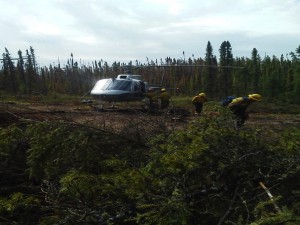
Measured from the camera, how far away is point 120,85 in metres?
17.2

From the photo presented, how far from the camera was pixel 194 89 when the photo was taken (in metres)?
67.8

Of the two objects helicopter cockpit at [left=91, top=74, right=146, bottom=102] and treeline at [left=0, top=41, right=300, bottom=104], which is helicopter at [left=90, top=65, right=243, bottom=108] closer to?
helicopter cockpit at [left=91, top=74, right=146, bottom=102]

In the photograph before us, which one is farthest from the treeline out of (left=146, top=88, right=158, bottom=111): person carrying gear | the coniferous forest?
the coniferous forest

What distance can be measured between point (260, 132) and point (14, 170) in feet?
9.06

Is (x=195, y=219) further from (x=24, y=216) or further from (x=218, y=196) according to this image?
(x=24, y=216)

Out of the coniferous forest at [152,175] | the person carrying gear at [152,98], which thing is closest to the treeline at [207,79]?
the person carrying gear at [152,98]

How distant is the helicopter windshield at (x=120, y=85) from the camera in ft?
56.0

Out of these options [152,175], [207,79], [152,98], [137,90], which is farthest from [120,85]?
[207,79]

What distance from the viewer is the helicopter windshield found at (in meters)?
17.1

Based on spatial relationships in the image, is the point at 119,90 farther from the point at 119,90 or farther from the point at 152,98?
the point at 152,98

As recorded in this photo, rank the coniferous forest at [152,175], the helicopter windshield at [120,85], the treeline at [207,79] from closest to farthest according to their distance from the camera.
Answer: the coniferous forest at [152,175], the helicopter windshield at [120,85], the treeline at [207,79]

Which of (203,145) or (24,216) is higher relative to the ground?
(203,145)

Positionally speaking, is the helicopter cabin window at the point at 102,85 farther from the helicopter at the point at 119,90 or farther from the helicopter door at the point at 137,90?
the helicopter door at the point at 137,90

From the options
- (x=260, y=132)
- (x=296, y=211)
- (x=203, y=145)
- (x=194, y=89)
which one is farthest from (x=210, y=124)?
(x=194, y=89)
